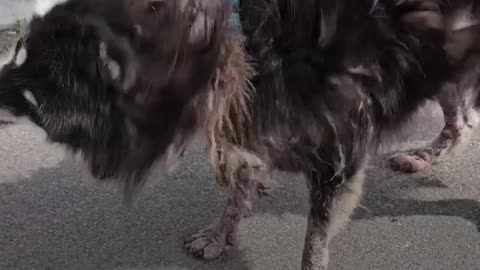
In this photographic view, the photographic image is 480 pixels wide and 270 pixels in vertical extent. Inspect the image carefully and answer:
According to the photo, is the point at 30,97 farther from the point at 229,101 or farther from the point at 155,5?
the point at 229,101

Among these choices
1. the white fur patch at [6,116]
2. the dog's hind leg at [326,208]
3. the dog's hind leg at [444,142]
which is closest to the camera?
the white fur patch at [6,116]

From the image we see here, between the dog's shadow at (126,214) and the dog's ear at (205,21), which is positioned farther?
the dog's shadow at (126,214)

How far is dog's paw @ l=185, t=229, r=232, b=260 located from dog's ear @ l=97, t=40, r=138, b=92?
1003mm

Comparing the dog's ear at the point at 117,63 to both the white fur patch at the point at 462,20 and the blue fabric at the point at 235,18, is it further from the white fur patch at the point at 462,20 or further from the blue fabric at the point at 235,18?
the white fur patch at the point at 462,20

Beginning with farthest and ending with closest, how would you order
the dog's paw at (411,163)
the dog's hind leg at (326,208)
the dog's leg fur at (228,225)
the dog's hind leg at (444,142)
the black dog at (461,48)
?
the dog's paw at (411,163)
the dog's hind leg at (444,142)
the dog's leg fur at (228,225)
the dog's hind leg at (326,208)
the black dog at (461,48)

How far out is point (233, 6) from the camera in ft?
6.36

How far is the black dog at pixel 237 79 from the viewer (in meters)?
1.83

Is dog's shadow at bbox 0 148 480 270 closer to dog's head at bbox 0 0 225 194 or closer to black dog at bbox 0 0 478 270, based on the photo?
black dog at bbox 0 0 478 270

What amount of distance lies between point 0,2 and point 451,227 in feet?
10.2

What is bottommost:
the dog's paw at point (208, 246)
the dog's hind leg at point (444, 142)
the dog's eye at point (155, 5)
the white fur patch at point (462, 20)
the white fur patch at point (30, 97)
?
the dog's paw at point (208, 246)

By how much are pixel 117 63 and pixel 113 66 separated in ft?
0.05

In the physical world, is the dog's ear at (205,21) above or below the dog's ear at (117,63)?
above

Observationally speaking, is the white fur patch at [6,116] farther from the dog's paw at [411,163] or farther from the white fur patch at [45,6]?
the dog's paw at [411,163]

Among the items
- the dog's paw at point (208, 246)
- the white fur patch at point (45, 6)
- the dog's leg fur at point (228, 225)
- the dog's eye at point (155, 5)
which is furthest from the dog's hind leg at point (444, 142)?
the white fur patch at point (45, 6)
